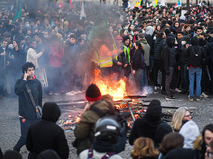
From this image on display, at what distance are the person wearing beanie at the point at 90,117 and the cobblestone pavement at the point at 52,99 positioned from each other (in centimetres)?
204

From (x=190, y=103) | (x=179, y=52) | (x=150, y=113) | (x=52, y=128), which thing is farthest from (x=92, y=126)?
(x=179, y=52)

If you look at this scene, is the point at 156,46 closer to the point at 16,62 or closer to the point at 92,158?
the point at 16,62

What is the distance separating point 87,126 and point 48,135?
2.06 feet

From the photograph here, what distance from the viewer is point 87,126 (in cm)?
492

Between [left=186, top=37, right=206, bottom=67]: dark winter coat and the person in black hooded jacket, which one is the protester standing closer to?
the person in black hooded jacket

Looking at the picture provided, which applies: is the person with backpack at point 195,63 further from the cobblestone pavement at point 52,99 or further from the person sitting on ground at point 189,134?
the person sitting on ground at point 189,134

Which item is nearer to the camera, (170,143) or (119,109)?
(170,143)

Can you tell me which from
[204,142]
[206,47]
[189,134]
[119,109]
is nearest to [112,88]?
[119,109]

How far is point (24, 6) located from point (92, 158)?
21.9 metres

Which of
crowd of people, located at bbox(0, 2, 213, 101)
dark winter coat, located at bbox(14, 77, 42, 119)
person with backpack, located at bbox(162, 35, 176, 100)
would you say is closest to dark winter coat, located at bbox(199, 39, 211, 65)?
crowd of people, located at bbox(0, 2, 213, 101)

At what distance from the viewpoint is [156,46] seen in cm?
1247

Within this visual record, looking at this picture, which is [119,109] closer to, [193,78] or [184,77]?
[193,78]

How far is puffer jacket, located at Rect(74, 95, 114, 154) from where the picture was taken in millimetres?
4915

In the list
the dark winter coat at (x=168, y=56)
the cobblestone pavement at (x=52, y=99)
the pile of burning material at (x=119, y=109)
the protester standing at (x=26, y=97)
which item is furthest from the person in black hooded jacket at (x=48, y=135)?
the dark winter coat at (x=168, y=56)
